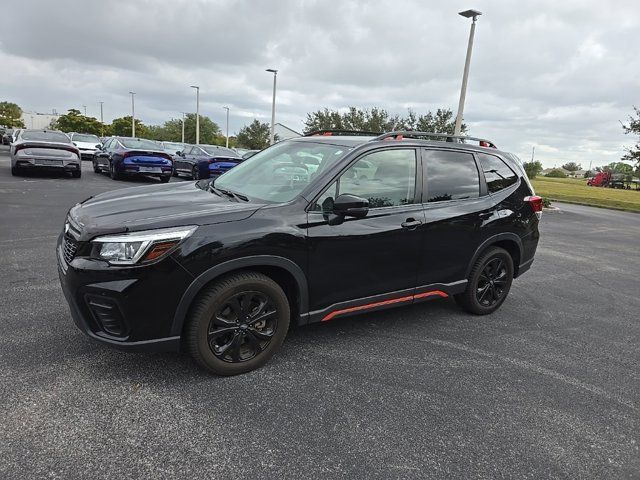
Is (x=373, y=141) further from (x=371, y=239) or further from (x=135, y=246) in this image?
(x=135, y=246)

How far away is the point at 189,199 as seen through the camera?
11.7 feet

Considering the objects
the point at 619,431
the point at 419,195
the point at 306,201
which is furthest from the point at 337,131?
the point at 619,431

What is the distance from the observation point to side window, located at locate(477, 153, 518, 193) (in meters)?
4.75

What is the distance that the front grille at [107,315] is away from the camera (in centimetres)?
285

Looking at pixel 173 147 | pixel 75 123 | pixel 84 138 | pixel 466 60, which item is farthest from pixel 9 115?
pixel 466 60

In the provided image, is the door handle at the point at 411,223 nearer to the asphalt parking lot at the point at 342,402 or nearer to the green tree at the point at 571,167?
the asphalt parking lot at the point at 342,402

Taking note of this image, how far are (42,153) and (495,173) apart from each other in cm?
1380

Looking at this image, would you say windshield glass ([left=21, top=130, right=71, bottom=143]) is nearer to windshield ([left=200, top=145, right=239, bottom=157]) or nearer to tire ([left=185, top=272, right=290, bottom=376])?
windshield ([left=200, top=145, right=239, bottom=157])

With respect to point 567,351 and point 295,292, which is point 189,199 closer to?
point 295,292

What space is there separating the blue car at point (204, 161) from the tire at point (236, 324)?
14093 millimetres

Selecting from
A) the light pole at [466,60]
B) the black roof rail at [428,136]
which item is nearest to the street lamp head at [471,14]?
the light pole at [466,60]

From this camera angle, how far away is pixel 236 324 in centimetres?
321

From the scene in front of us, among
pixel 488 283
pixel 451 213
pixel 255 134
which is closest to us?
pixel 451 213

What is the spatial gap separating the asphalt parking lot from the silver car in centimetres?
1077
